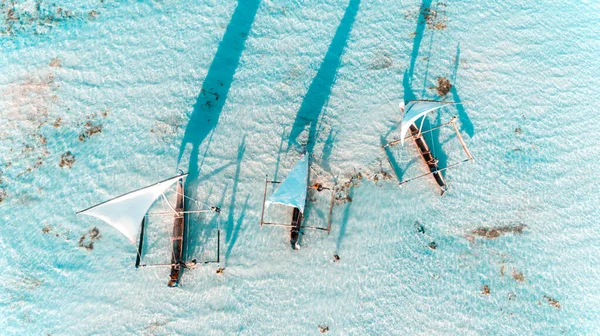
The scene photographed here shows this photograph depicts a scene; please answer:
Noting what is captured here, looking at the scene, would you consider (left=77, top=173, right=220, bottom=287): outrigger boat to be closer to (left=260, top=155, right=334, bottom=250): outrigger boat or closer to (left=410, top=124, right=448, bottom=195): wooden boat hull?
(left=260, top=155, right=334, bottom=250): outrigger boat

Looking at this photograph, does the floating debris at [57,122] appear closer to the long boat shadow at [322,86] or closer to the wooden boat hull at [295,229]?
the long boat shadow at [322,86]

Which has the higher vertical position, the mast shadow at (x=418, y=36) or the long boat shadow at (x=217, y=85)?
the mast shadow at (x=418, y=36)

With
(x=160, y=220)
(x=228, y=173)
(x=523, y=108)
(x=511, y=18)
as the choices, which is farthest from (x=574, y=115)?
(x=160, y=220)

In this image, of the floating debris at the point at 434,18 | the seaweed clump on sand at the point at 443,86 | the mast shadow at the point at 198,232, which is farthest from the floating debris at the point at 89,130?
the floating debris at the point at 434,18

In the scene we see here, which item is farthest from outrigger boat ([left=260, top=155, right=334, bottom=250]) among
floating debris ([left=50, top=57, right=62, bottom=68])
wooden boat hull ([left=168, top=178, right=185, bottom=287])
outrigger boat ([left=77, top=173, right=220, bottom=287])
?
floating debris ([left=50, top=57, right=62, bottom=68])

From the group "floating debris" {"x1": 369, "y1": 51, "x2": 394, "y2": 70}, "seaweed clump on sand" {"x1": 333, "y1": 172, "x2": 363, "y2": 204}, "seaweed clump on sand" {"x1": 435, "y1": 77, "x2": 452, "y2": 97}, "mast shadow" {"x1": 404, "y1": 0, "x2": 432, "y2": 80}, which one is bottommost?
"seaweed clump on sand" {"x1": 333, "y1": 172, "x2": 363, "y2": 204}

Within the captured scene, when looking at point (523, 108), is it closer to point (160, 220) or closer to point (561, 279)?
point (561, 279)

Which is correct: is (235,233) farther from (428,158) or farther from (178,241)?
(428,158)
